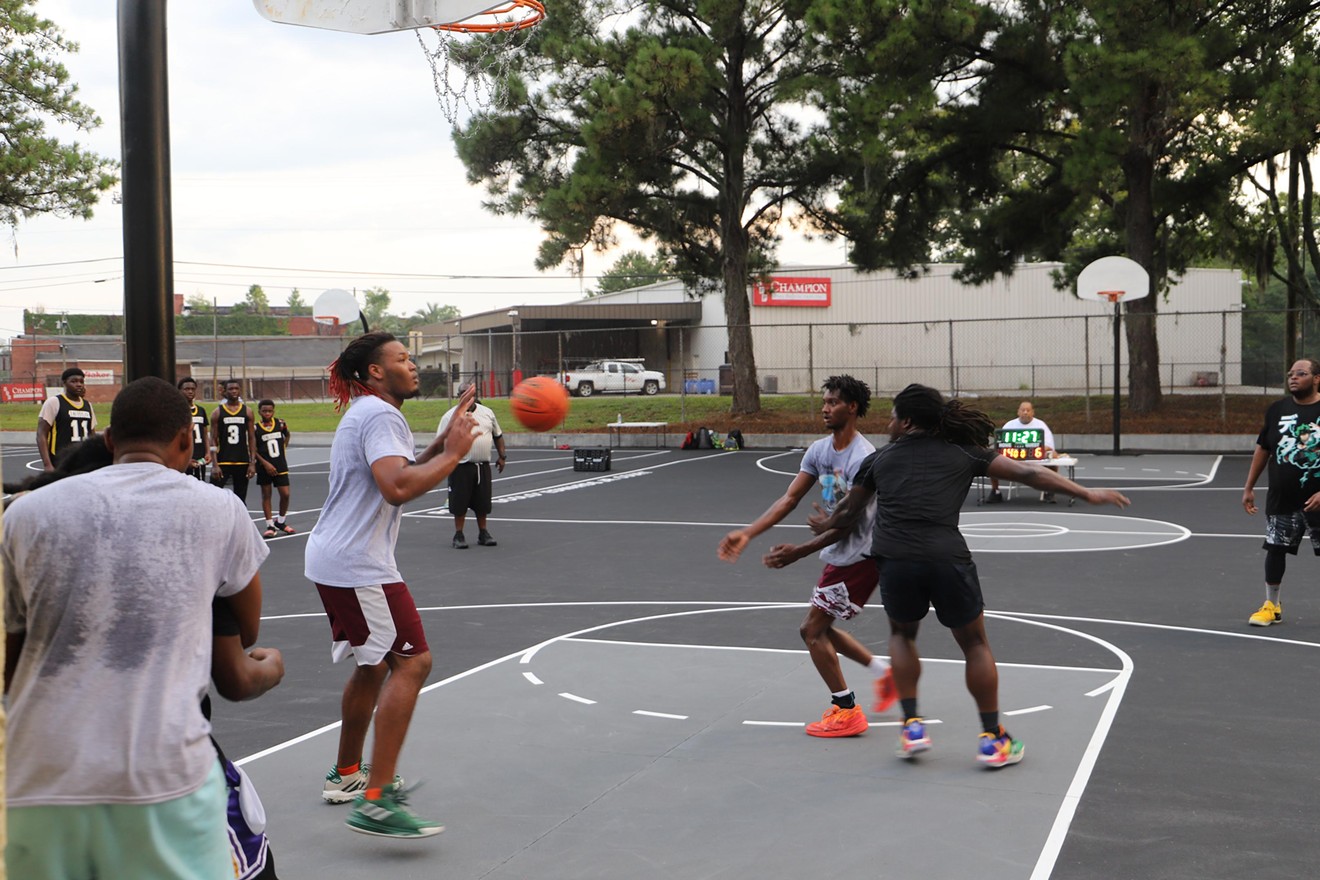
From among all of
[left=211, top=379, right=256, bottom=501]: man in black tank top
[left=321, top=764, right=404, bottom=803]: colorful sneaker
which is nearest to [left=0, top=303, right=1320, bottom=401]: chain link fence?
[left=211, top=379, right=256, bottom=501]: man in black tank top

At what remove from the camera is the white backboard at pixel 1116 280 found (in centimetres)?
2394

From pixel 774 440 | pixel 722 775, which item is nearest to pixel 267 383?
pixel 774 440

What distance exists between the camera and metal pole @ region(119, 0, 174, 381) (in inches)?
151

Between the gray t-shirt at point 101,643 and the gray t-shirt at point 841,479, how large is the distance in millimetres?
4018

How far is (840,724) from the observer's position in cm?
634

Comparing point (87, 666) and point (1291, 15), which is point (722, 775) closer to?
point (87, 666)

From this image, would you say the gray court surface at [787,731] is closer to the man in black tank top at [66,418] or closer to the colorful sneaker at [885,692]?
the colorful sneaker at [885,692]

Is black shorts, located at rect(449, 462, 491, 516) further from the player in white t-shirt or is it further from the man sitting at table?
the player in white t-shirt

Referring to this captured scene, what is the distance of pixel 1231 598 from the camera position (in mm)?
9859

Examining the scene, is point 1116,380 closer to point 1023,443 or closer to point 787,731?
point 1023,443

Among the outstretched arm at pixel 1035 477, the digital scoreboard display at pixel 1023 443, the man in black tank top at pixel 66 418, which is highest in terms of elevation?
the man in black tank top at pixel 66 418

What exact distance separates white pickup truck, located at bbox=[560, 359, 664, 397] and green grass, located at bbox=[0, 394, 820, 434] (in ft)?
19.6

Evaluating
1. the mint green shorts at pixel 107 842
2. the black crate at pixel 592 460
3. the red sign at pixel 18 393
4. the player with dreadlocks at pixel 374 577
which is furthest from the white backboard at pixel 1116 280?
the red sign at pixel 18 393

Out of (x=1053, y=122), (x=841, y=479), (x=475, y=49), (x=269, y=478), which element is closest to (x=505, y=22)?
(x=475, y=49)
